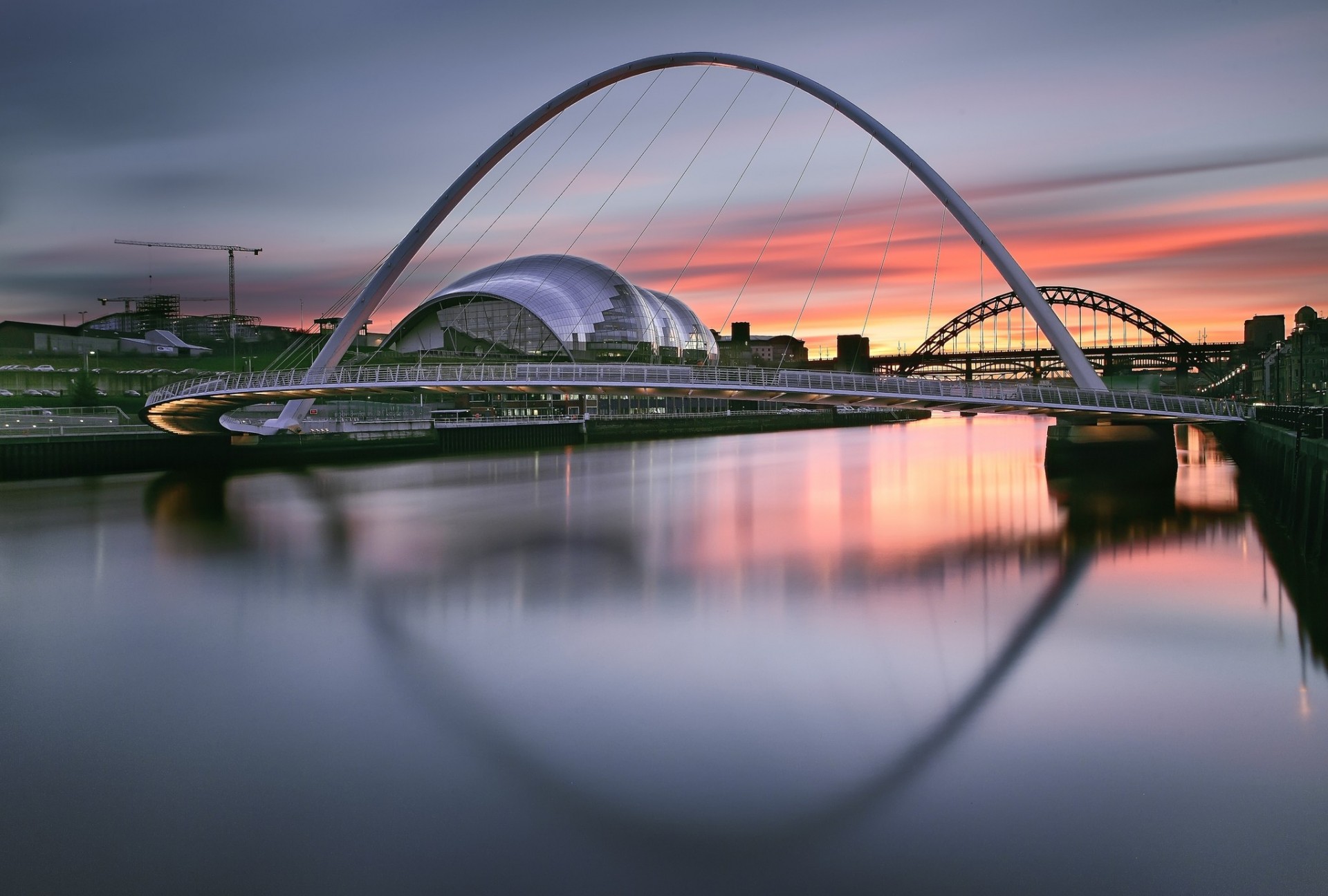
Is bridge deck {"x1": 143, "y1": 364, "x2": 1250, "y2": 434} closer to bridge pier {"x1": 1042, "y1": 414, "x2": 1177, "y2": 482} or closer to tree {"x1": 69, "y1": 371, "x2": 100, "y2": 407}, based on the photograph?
bridge pier {"x1": 1042, "y1": 414, "x2": 1177, "y2": 482}

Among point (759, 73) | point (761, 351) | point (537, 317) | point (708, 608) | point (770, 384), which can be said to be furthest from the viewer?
point (761, 351)

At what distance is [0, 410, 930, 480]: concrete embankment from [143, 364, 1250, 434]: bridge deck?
3.43 m

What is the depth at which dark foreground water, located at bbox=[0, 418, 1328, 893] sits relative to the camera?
20.0ft

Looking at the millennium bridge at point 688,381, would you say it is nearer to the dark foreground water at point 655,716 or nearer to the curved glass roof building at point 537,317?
the dark foreground water at point 655,716

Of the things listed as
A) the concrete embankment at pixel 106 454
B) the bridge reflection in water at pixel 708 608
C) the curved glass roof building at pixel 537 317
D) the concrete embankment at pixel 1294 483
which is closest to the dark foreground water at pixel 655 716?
the bridge reflection in water at pixel 708 608

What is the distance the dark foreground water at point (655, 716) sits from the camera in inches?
240

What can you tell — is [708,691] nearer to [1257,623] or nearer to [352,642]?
[352,642]

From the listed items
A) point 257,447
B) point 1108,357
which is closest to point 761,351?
point 1108,357

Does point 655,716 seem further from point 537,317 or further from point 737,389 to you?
point 537,317

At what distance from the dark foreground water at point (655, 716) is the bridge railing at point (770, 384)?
4.16 meters

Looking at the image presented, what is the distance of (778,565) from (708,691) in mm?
8215

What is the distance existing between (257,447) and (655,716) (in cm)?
3413

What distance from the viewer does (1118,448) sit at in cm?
3164

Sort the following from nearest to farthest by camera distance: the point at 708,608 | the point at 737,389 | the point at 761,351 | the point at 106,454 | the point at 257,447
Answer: the point at 708,608 → the point at 737,389 → the point at 106,454 → the point at 257,447 → the point at 761,351
